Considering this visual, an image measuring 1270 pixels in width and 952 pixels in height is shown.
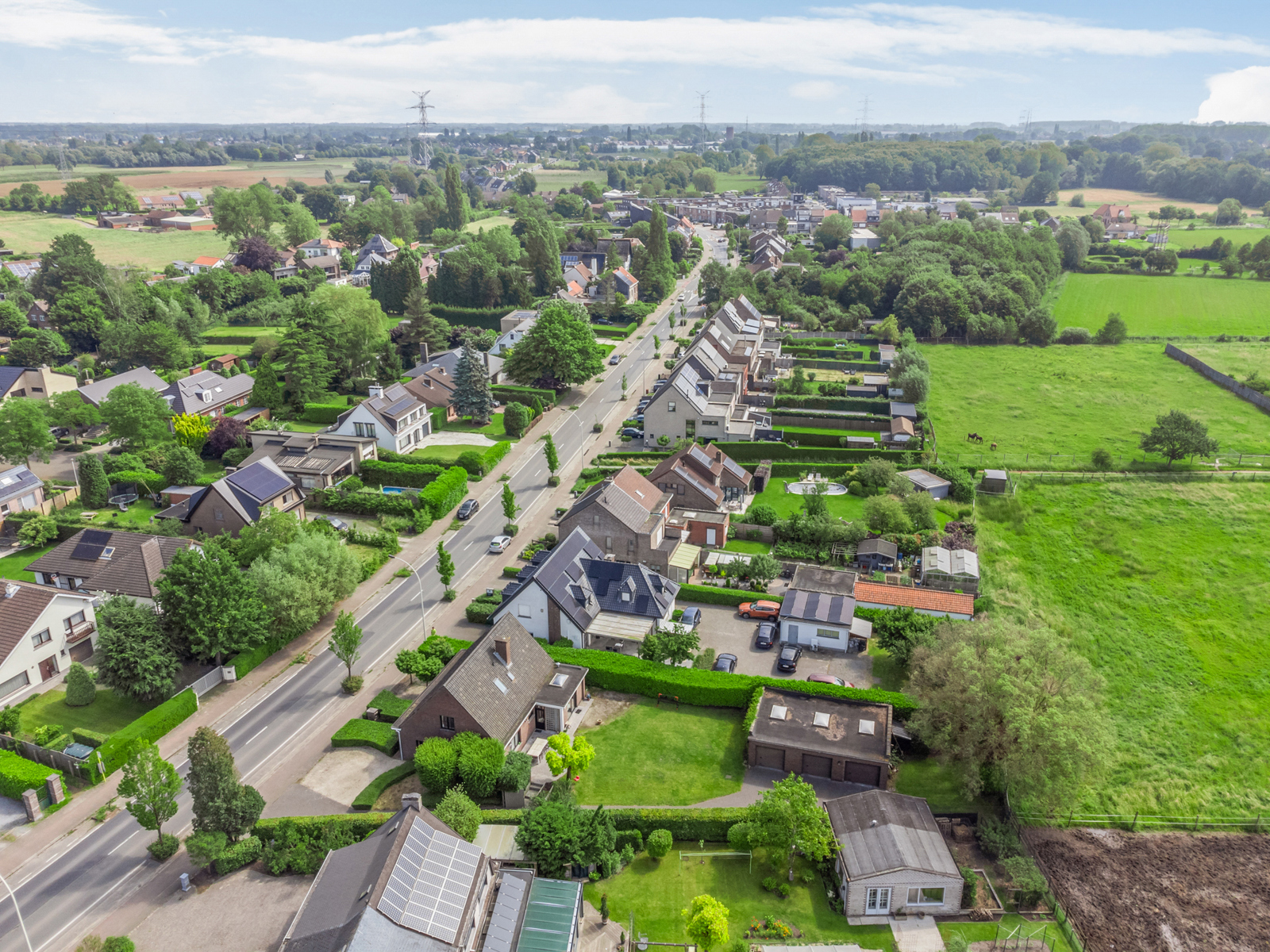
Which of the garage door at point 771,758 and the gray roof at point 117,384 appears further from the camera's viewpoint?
the gray roof at point 117,384

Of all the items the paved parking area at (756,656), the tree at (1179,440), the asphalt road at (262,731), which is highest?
the tree at (1179,440)

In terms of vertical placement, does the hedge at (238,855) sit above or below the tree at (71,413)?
below

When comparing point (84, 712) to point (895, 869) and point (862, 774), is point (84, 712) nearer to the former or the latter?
point (862, 774)

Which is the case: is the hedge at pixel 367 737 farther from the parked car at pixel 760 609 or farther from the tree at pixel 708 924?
the parked car at pixel 760 609

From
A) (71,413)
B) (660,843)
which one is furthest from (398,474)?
(660,843)

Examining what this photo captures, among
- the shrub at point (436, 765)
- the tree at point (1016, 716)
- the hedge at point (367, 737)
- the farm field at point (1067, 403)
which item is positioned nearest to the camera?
the tree at point (1016, 716)

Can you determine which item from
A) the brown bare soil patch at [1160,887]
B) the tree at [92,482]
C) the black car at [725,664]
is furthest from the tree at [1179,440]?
the tree at [92,482]

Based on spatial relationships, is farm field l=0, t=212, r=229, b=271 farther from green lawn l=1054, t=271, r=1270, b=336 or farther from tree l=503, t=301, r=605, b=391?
green lawn l=1054, t=271, r=1270, b=336

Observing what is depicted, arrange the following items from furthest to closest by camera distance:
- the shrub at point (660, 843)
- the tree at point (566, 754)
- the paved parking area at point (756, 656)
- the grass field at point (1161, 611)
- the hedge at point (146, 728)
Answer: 1. the paved parking area at point (756, 656)
2. the grass field at point (1161, 611)
3. the hedge at point (146, 728)
4. the tree at point (566, 754)
5. the shrub at point (660, 843)
